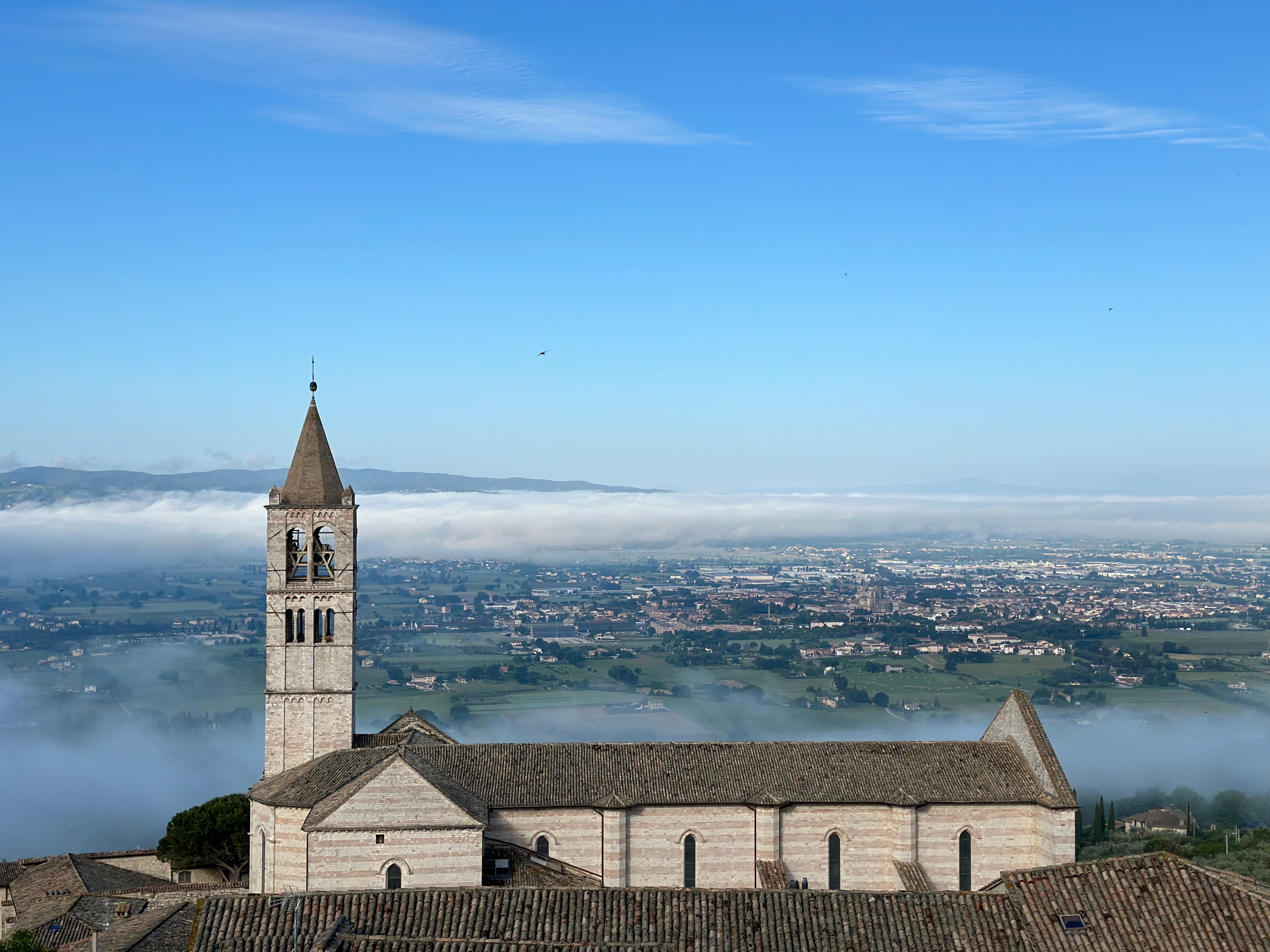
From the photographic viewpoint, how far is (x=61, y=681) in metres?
168

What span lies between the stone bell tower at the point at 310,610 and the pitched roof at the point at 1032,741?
20645 mm

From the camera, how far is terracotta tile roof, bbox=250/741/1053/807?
38156 millimetres

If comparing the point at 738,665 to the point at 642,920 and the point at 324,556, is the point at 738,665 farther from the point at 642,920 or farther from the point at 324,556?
the point at 642,920

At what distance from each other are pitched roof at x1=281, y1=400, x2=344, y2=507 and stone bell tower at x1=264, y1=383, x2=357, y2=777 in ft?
0.10

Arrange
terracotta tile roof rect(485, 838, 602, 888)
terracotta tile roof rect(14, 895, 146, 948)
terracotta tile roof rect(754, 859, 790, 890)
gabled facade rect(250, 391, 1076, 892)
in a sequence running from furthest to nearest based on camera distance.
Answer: terracotta tile roof rect(14, 895, 146, 948) < gabled facade rect(250, 391, 1076, 892) < terracotta tile roof rect(754, 859, 790, 890) < terracotta tile roof rect(485, 838, 602, 888)

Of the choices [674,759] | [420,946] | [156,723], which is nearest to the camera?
[420,946]

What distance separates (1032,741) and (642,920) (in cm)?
1757

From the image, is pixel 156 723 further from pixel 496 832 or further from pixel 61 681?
pixel 496 832

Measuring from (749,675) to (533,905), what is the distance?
467ft

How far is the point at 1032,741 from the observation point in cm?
3978

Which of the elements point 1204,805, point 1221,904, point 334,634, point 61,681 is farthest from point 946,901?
point 61,681

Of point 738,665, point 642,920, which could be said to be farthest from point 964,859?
point 738,665

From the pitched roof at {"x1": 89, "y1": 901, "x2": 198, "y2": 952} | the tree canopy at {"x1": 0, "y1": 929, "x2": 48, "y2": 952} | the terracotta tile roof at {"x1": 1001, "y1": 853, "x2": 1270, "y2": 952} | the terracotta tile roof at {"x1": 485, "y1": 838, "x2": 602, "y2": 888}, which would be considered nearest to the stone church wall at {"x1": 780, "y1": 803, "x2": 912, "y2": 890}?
the terracotta tile roof at {"x1": 485, "y1": 838, "x2": 602, "y2": 888}

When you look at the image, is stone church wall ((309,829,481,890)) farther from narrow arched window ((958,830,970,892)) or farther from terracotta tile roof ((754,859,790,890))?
narrow arched window ((958,830,970,892))
